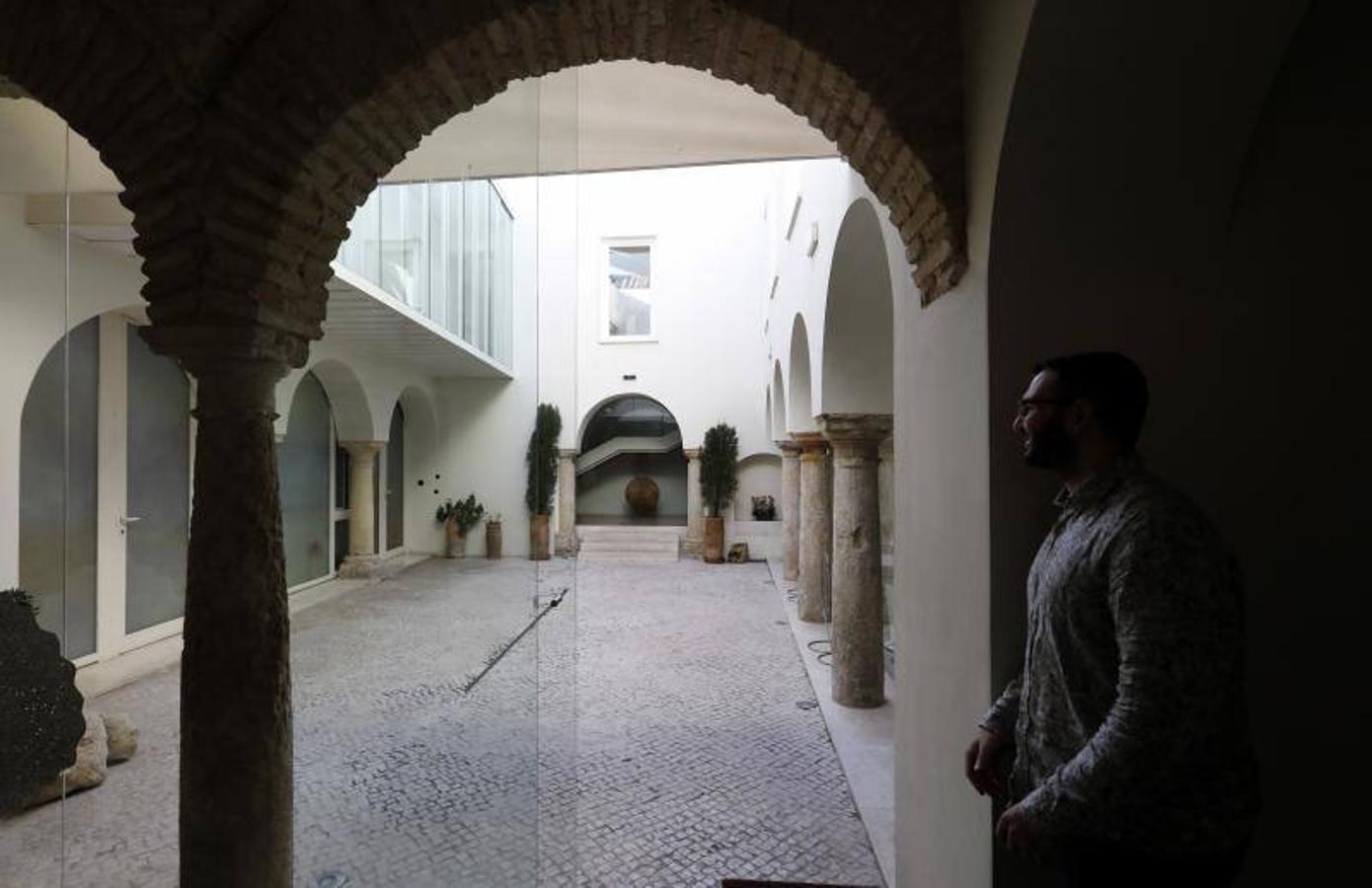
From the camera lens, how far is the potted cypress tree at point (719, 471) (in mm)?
13969

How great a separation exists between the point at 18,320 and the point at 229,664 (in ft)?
11.0

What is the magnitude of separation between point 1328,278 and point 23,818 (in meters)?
5.98

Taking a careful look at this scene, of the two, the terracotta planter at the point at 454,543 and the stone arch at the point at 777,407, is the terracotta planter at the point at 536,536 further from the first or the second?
the stone arch at the point at 777,407

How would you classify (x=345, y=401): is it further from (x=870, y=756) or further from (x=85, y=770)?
(x=870, y=756)

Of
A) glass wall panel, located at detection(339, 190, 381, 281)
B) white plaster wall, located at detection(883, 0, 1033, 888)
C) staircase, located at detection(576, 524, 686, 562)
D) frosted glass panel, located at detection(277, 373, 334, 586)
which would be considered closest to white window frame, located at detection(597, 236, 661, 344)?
staircase, located at detection(576, 524, 686, 562)

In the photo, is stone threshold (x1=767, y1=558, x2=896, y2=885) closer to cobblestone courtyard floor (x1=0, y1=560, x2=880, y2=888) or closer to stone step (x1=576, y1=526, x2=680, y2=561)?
cobblestone courtyard floor (x1=0, y1=560, x2=880, y2=888)

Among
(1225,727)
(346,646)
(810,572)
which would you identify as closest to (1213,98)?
(1225,727)

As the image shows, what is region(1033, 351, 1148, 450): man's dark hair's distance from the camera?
1.31 meters

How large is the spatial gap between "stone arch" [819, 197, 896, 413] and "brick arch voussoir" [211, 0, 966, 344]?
276 centimetres

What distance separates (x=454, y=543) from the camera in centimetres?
547

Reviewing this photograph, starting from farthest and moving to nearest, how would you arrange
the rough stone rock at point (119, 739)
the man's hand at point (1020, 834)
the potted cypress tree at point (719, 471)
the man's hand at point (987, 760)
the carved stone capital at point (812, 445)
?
the potted cypress tree at point (719, 471) → the carved stone capital at point (812, 445) → the rough stone rock at point (119, 739) → the man's hand at point (987, 760) → the man's hand at point (1020, 834)

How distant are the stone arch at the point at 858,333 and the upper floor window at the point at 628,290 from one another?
31.8ft

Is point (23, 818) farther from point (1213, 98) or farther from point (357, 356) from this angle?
point (1213, 98)

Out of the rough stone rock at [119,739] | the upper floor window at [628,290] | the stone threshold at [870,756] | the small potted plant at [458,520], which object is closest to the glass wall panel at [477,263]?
the small potted plant at [458,520]
